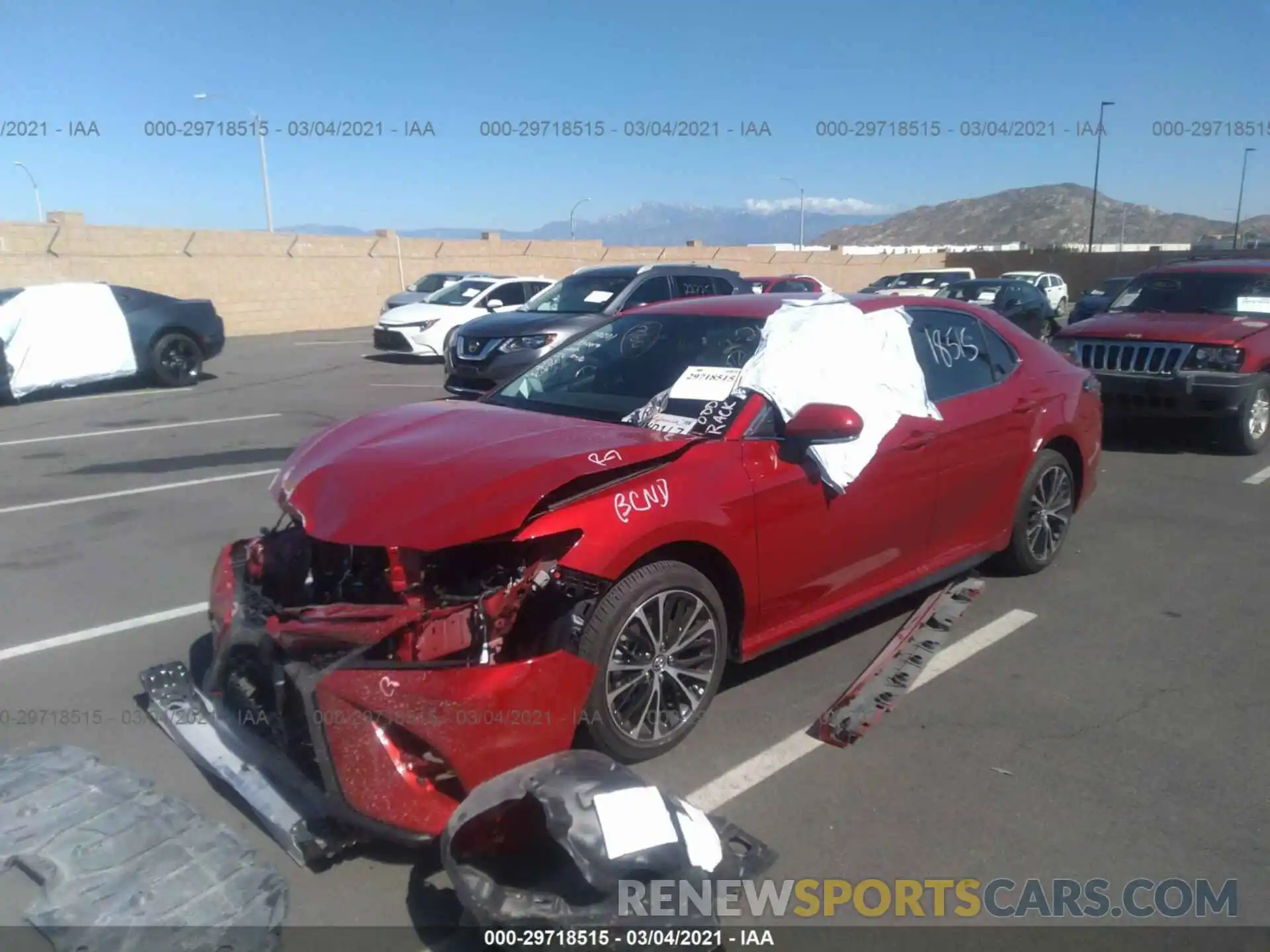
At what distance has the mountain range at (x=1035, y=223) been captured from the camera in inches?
5517

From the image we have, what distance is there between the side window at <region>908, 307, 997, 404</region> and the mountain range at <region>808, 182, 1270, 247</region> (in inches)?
5186

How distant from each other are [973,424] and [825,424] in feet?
4.51

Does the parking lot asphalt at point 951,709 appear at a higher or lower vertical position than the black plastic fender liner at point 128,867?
lower

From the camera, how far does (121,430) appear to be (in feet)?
35.3

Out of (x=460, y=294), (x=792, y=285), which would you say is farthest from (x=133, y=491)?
(x=792, y=285)

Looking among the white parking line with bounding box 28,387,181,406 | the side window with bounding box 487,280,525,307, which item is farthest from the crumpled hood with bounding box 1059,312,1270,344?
the white parking line with bounding box 28,387,181,406

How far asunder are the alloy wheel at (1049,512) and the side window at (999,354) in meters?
0.62

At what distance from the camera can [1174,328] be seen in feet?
30.2

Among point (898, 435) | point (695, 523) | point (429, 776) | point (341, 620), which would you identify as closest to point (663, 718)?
point (695, 523)

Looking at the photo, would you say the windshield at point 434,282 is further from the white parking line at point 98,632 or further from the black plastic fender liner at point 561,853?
the black plastic fender liner at point 561,853

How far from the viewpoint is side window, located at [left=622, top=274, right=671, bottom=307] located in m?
12.4

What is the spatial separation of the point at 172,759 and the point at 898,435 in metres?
3.25

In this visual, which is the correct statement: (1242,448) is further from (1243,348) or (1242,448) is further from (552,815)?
(552,815)

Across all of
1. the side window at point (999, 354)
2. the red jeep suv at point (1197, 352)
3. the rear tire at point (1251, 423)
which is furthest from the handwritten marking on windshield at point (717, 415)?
the rear tire at point (1251, 423)
